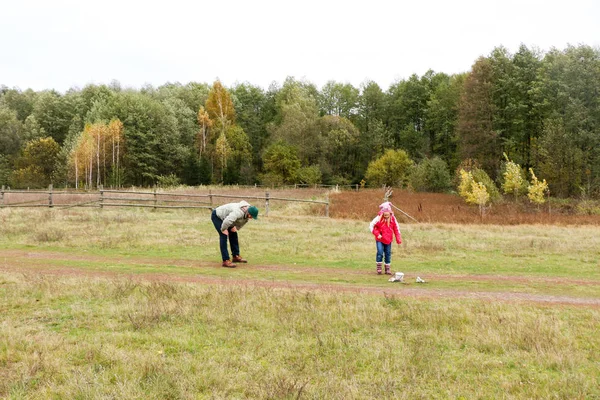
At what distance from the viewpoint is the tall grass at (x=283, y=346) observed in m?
4.54

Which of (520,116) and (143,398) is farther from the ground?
(520,116)

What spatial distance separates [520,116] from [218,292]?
48294 mm

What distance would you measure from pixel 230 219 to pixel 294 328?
515 cm

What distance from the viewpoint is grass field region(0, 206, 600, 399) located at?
4617mm

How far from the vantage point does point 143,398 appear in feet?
14.0

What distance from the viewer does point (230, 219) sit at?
→ 36.2ft

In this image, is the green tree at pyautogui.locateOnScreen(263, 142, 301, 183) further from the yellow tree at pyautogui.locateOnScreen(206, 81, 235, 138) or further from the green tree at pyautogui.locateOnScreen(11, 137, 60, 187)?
the green tree at pyautogui.locateOnScreen(11, 137, 60, 187)

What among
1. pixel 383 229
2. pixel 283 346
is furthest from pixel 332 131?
pixel 283 346

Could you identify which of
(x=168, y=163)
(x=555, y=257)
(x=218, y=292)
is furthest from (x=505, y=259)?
(x=168, y=163)

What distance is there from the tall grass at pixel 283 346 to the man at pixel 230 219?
3.06 m

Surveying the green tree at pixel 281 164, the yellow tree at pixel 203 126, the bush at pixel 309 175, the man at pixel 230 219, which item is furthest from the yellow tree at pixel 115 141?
the man at pixel 230 219

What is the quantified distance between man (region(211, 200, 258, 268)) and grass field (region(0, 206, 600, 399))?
68 cm

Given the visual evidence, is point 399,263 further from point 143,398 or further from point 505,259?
point 143,398

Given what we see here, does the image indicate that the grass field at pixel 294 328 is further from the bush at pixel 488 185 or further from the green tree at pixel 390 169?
the green tree at pixel 390 169
